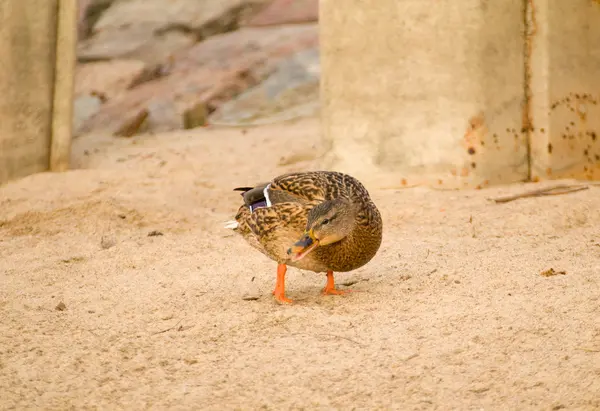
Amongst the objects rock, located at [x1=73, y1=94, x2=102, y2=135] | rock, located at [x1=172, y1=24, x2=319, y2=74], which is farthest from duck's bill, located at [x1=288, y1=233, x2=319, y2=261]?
rock, located at [x1=172, y1=24, x2=319, y2=74]

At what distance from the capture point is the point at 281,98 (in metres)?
12.7

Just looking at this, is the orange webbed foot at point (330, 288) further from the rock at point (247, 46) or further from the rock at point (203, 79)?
the rock at point (247, 46)

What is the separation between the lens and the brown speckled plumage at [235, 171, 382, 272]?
469 centimetres

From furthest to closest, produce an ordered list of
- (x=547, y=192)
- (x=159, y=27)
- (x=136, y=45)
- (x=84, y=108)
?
(x=159, y=27), (x=136, y=45), (x=84, y=108), (x=547, y=192)

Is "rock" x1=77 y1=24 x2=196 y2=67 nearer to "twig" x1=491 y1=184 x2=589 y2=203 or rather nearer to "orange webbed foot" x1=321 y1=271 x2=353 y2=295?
"twig" x1=491 y1=184 x2=589 y2=203

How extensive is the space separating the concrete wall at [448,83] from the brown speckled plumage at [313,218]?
98.0 inches

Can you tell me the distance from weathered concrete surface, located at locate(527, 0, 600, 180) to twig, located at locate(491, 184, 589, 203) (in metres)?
0.36

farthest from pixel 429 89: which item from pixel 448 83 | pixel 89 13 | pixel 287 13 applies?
pixel 89 13

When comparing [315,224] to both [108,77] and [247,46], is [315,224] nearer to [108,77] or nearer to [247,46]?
[247,46]

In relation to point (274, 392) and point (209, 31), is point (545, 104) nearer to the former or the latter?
point (274, 392)

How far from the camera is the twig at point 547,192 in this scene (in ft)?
22.4

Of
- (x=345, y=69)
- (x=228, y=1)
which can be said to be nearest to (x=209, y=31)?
(x=228, y=1)

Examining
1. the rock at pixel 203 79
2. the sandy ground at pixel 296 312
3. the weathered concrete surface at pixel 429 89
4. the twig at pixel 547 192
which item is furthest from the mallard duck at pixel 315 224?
the rock at pixel 203 79

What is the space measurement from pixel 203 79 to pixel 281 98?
6.24 ft
